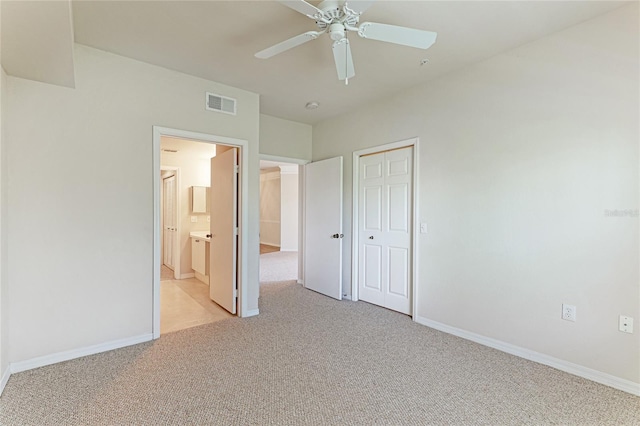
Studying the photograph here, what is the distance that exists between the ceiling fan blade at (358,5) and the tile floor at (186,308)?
3.23 m

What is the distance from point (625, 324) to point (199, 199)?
5.70 metres

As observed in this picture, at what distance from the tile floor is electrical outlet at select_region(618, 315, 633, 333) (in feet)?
11.5

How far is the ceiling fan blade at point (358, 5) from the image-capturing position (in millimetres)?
1643

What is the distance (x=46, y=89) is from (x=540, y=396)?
14.1 feet

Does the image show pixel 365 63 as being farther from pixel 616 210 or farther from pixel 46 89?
pixel 46 89

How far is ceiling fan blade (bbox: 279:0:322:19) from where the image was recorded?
1.63 m

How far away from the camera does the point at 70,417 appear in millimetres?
1775

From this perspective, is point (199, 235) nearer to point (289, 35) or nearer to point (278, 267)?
point (278, 267)

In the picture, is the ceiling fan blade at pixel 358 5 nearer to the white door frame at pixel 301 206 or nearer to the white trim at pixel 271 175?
the white door frame at pixel 301 206

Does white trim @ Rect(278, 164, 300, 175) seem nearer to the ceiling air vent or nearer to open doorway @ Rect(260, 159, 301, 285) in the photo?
open doorway @ Rect(260, 159, 301, 285)

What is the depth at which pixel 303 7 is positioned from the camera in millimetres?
1689

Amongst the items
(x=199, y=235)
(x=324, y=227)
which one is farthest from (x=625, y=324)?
(x=199, y=235)

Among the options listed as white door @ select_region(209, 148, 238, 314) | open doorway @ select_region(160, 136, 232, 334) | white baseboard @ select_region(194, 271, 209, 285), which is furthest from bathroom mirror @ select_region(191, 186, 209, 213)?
white door @ select_region(209, 148, 238, 314)

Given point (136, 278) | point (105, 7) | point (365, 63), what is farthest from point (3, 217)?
point (365, 63)
